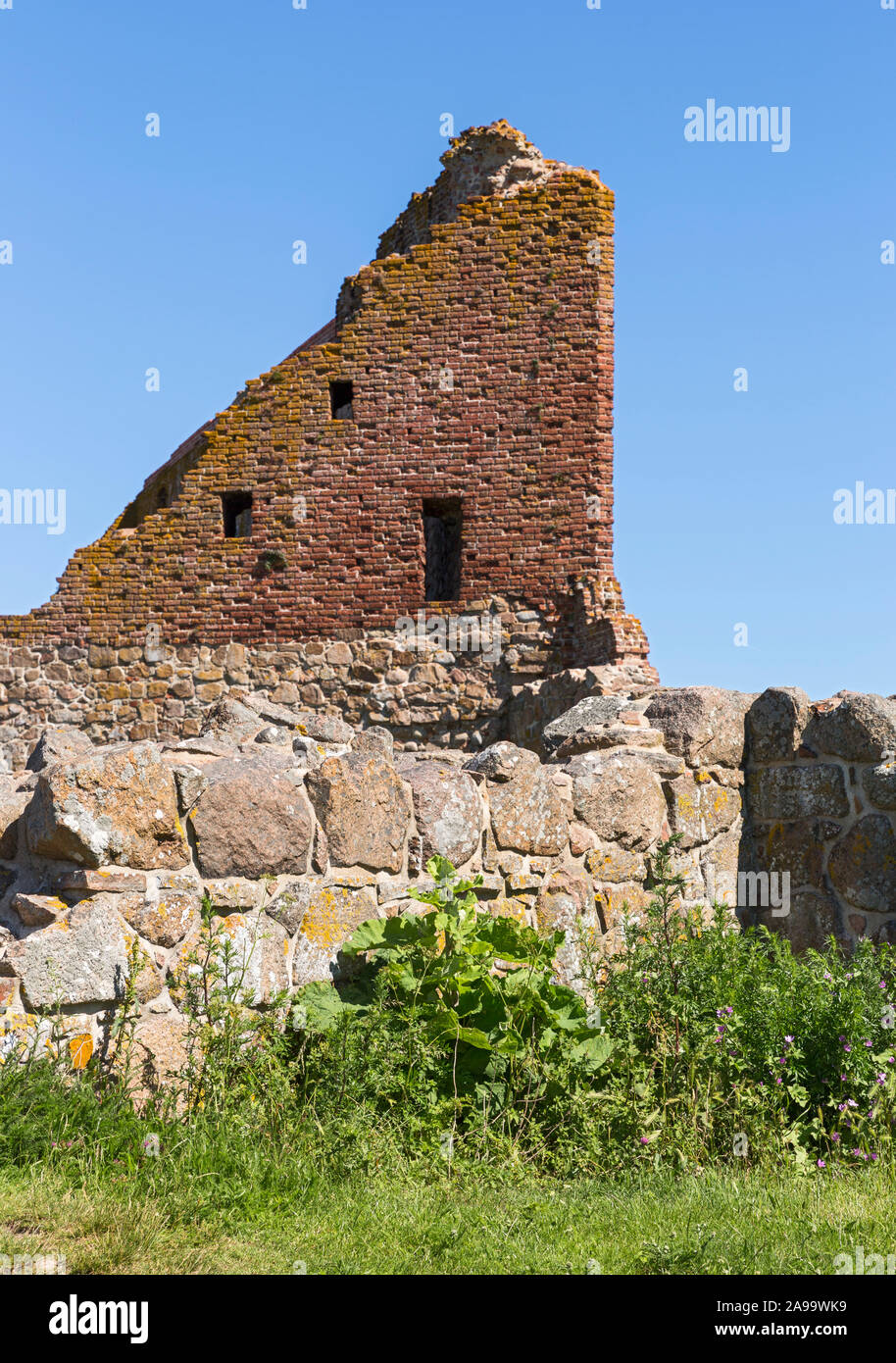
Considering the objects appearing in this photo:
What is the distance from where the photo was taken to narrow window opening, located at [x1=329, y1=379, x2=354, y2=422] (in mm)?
Result: 13047

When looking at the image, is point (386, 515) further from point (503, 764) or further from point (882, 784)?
point (503, 764)

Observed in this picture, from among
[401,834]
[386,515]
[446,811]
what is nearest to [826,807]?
[446,811]

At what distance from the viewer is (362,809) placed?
16.0 ft

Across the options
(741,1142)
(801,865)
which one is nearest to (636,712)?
(801,865)

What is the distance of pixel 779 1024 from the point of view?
4688 mm

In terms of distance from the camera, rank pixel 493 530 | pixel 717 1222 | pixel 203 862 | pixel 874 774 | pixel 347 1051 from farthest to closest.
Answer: pixel 493 530, pixel 874 774, pixel 203 862, pixel 347 1051, pixel 717 1222

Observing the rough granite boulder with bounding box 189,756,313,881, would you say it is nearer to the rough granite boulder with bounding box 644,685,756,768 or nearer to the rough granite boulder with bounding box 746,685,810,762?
the rough granite boulder with bounding box 644,685,756,768

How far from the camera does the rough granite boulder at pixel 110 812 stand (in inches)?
168

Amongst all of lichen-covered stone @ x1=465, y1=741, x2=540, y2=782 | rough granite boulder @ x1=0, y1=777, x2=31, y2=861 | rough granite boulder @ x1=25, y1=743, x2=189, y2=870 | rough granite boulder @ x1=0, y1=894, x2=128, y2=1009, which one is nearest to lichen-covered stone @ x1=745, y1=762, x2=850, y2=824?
lichen-covered stone @ x1=465, y1=741, x2=540, y2=782

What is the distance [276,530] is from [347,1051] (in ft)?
30.8

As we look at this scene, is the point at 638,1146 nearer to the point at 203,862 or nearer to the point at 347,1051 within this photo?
the point at 347,1051

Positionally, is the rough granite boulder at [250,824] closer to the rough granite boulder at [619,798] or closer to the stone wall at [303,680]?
the rough granite boulder at [619,798]

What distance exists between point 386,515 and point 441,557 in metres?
1.09

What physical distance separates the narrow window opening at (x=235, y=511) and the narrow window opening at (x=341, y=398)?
1307mm
